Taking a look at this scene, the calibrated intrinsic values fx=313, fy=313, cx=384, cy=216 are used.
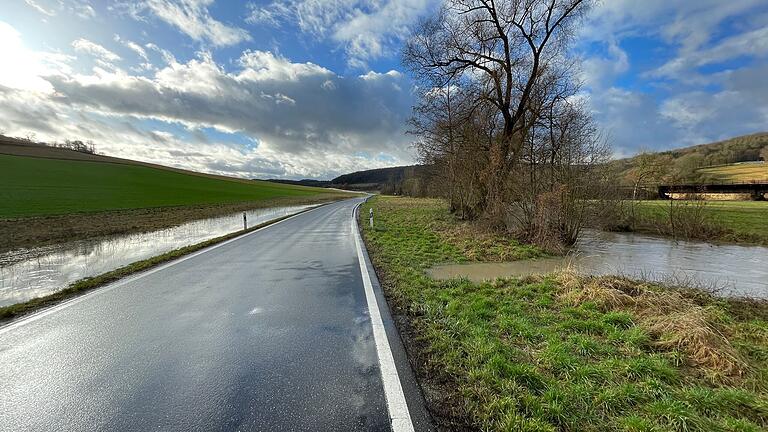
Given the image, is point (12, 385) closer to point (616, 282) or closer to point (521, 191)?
point (616, 282)

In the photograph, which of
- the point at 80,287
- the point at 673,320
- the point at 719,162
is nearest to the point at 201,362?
the point at 80,287

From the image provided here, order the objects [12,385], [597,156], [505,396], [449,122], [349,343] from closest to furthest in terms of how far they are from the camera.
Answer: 1. [505,396]
2. [12,385]
3. [349,343]
4. [597,156]
5. [449,122]

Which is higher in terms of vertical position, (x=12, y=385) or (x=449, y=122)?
(x=449, y=122)

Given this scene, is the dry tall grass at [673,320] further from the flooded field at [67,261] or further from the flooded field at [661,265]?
the flooded field at [67,261]

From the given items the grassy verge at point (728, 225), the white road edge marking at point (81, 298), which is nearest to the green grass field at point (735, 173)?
the grassy verge at point (728, 225)

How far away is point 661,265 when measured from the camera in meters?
9.95

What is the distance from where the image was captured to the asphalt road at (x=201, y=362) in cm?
259

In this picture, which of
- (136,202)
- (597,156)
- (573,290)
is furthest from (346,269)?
(136,202)

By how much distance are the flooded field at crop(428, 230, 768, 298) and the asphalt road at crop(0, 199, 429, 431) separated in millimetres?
3991

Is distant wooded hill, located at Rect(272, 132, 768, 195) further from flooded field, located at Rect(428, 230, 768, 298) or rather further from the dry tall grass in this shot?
the dry tall grass

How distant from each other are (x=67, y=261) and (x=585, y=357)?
12878mm

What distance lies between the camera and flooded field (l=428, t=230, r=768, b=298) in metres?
7.84

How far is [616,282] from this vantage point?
20.3 ft

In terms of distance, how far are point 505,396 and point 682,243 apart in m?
17.0
